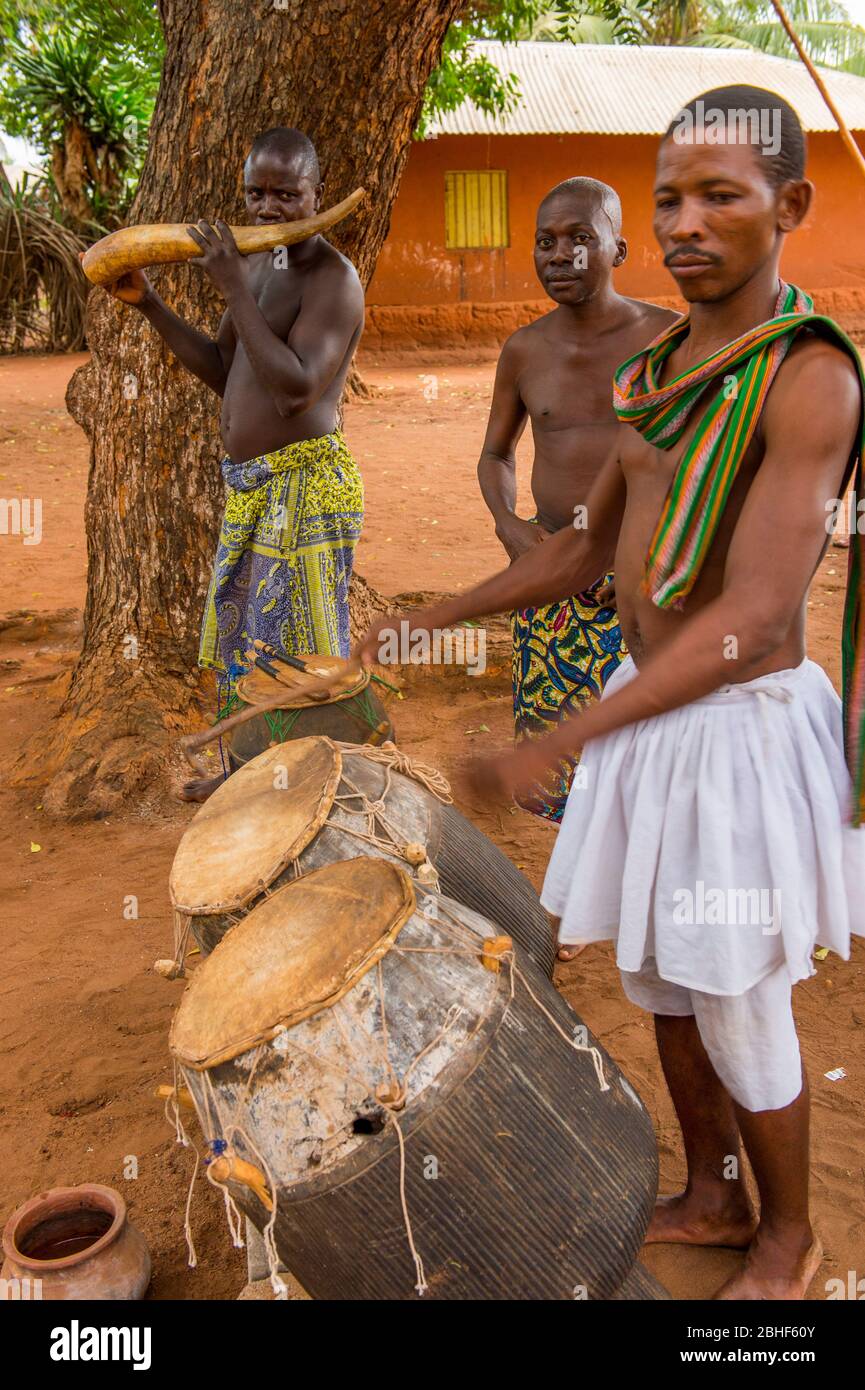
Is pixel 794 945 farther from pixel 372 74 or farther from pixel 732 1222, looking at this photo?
pixel 372 74

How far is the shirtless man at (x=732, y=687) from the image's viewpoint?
5.45 feet

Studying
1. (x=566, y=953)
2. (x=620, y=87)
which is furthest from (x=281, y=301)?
(x=620, y=87)

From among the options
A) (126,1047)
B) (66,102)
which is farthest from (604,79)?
(126,1047)

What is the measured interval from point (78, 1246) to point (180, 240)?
97.0 inches

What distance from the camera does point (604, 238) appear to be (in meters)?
3.05

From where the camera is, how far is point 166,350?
431cm

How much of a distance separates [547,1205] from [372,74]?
3.77 metres

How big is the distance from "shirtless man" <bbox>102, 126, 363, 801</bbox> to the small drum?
0.63 metres

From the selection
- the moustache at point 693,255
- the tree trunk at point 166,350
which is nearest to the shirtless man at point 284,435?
the tree trunk at point 166,350

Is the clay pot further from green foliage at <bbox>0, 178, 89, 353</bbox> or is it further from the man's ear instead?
green foliage at <bbox>0, 178, 89, 353</bbox>

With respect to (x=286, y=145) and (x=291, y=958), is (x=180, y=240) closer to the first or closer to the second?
(x=286, y=145)

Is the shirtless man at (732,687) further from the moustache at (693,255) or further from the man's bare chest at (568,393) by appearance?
the man's bare chest at (568,393)

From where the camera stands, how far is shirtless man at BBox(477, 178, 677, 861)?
3.05 m

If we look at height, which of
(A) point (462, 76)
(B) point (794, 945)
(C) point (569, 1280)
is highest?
(A) point (462, 76)
